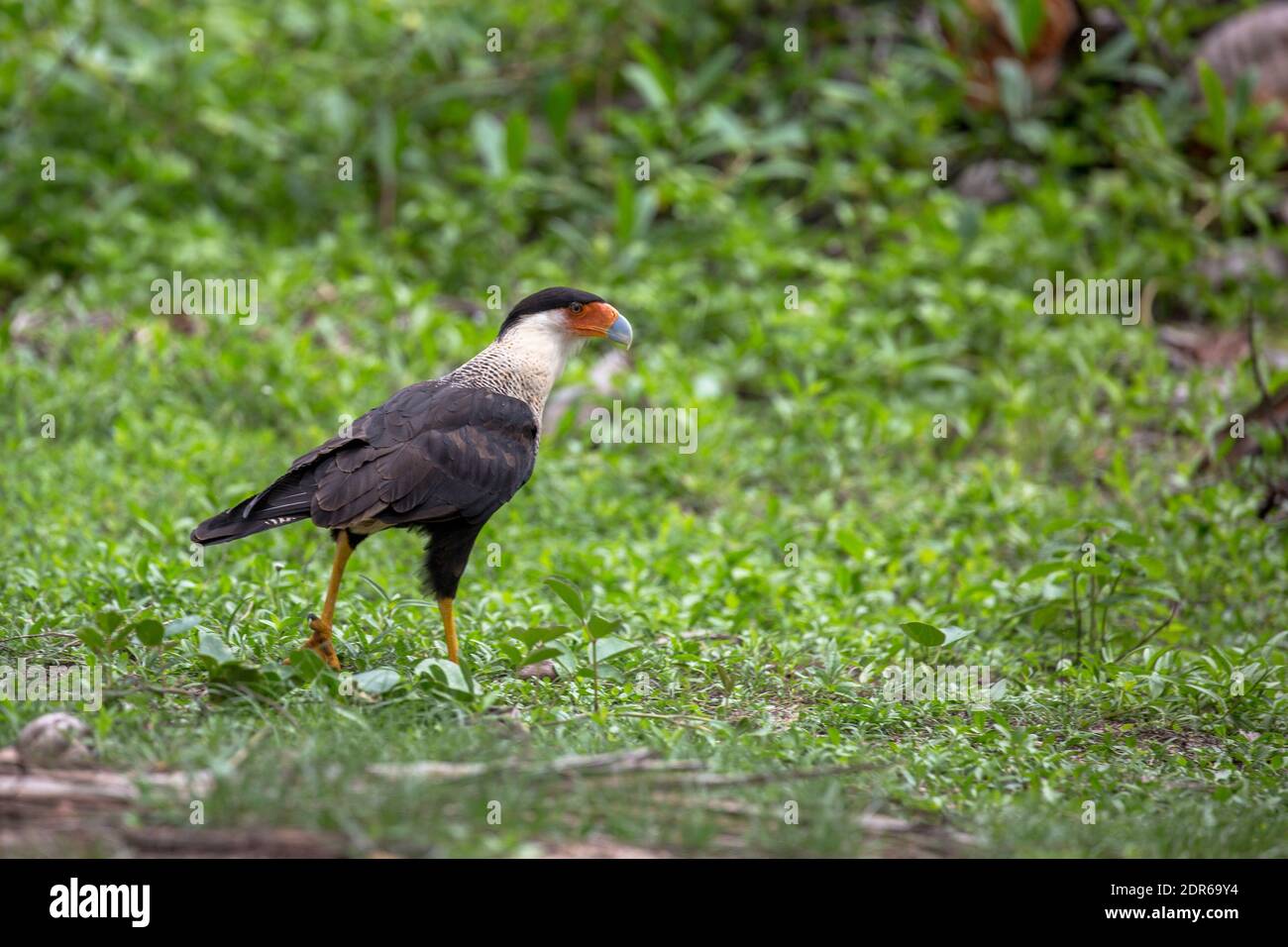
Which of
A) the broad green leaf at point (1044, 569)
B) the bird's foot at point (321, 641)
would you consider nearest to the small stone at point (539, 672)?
the bird's foot at point (321, 641)

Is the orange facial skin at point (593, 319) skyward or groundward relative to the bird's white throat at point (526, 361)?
skyward

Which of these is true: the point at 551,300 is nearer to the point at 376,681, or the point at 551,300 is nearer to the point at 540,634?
the point at 540,634

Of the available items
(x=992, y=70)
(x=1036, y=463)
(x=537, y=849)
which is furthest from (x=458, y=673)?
(x=992, y=70)

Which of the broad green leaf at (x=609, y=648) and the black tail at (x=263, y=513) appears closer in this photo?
the black tail at (x=263, y=513)

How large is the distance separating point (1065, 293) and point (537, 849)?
671cm

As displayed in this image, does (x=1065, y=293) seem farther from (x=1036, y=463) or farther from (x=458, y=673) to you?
(x=458, y=673)

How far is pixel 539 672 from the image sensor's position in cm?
514

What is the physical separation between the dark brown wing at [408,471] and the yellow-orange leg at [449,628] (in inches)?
12.0

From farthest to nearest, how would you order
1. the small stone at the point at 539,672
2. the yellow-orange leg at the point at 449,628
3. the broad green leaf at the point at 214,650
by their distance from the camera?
the small stone at the point at 539,672 < the yellow-orange leg at the point at 449,628 < the broad green leaf at the point at 214,650

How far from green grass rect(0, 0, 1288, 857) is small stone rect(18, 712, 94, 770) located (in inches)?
4.6

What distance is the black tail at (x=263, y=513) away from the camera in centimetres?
455

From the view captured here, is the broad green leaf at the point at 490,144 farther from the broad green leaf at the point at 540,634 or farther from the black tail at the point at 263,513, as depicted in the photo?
the broad green leaf at the point at 540,634

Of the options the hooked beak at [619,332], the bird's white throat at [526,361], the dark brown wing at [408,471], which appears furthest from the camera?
the hooked beak at [619,332]
